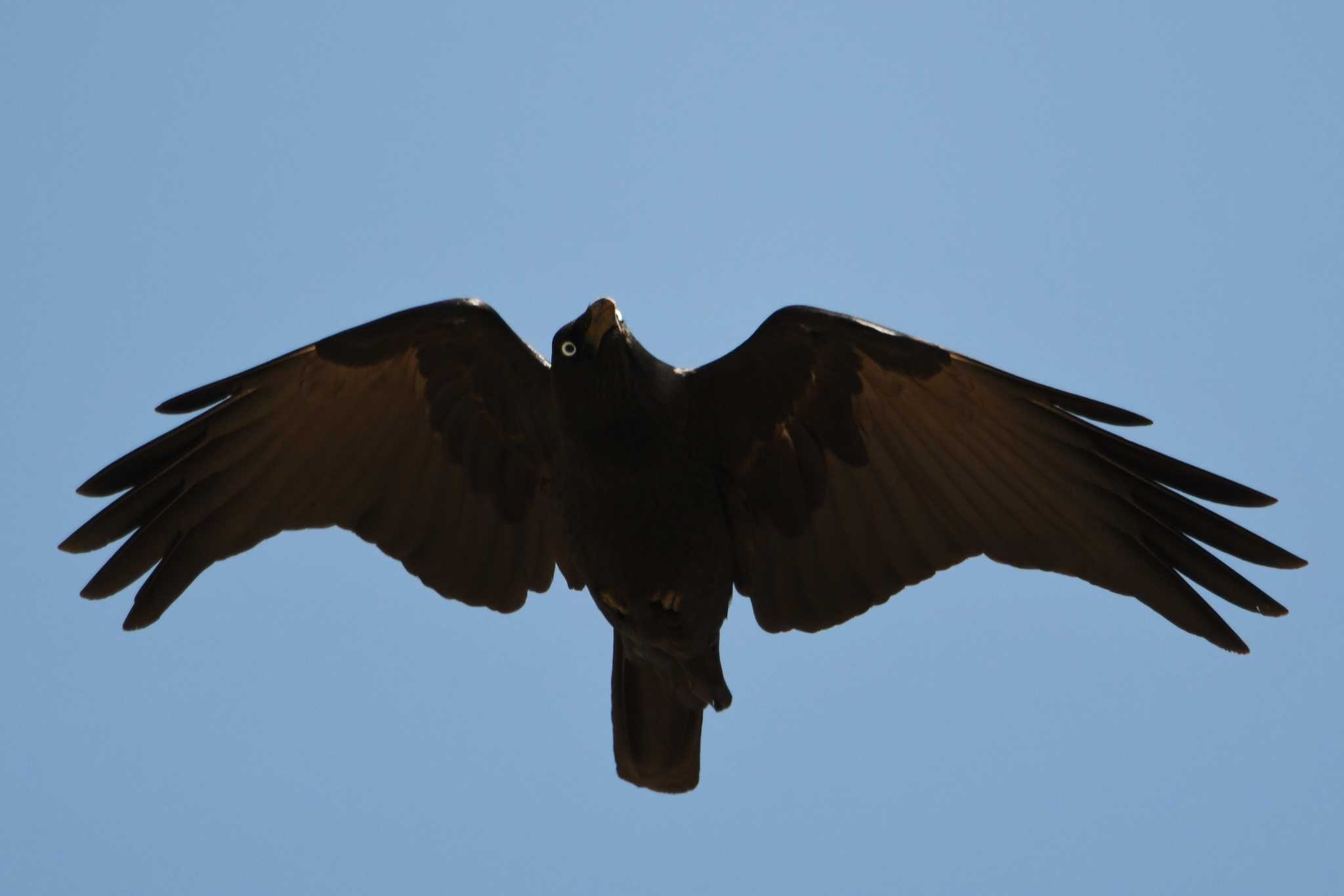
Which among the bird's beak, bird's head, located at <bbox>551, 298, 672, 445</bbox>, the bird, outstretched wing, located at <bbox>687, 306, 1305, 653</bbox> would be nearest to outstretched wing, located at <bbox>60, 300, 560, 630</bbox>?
the bird

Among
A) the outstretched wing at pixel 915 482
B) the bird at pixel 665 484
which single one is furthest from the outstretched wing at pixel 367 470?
the outstretched wing at pixel 915 482

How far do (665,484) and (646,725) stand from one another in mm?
1548

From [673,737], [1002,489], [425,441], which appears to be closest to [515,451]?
[425,441]

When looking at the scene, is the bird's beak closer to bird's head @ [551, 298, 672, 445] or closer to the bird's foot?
bird's head @ [551, 298, 672, 445]

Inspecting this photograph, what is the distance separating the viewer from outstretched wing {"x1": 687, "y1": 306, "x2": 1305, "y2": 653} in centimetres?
973

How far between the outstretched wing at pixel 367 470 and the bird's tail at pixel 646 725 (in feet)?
2.49

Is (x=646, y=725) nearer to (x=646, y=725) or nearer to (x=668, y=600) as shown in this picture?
(x=646, y=725)

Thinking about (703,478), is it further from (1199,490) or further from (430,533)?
(1199,490)

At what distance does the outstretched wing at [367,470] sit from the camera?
10234 millimetres

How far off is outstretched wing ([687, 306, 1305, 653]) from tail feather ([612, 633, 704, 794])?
0.73 m

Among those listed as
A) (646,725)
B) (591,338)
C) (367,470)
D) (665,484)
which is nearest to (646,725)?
(646,725)

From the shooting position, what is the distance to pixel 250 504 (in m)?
10.5

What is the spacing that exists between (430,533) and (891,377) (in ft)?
9.16

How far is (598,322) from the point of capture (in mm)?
9258
